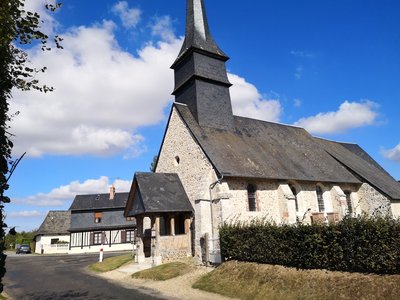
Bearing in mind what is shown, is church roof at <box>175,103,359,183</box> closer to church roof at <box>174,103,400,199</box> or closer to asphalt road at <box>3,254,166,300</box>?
church roof at <box>174,103,400,199</box>

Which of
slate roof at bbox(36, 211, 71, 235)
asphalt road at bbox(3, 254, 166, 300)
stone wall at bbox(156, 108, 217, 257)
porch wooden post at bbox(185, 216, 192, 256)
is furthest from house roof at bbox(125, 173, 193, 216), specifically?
slate roof at bbox(36, 211, 71, 235)

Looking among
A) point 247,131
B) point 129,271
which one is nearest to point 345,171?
point 247,131

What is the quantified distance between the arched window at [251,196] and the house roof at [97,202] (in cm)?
2367

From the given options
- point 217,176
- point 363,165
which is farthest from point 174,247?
point 363,165

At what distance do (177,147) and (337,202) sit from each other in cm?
1070

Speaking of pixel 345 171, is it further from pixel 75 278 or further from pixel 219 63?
pixel 75 278

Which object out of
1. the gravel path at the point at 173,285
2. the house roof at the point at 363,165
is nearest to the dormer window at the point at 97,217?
the gravel path at the point at 173,285

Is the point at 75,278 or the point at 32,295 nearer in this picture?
the point at 32,295

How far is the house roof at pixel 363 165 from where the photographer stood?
21453 millimetres

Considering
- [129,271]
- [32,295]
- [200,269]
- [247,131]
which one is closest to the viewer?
[32,295]

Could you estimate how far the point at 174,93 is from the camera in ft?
70.4

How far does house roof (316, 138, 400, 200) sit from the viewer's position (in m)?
21.5

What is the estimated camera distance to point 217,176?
15.8m

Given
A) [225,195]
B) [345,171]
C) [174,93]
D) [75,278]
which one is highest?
[174,93]
